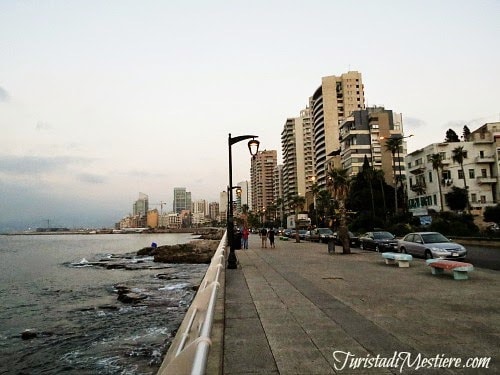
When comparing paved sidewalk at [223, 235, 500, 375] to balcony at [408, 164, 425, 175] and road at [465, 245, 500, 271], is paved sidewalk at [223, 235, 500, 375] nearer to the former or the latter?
road at [465, 245, 500, 271]

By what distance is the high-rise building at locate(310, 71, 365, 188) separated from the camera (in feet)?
395

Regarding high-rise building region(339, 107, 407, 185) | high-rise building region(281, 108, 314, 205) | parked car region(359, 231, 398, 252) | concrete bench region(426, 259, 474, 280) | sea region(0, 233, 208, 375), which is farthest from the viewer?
high-rise building region(281, 108, 314, 205)

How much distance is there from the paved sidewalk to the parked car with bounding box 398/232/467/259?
232 inches

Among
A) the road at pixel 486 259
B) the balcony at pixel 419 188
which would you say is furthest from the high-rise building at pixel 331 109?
the road at pixel 486 259

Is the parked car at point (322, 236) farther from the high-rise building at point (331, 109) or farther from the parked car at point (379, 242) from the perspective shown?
the high-rise building at point (331, 109)

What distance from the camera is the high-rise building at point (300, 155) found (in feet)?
504

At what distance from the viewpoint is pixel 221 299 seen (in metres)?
8.25

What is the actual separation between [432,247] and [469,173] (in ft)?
156

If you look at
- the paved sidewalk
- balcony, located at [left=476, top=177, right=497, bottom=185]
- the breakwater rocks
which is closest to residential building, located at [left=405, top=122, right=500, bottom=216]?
balcony, located at [left=476, top=177, right=497, bottom=185]

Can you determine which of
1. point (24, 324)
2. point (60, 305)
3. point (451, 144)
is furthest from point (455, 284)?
point (451, 144)

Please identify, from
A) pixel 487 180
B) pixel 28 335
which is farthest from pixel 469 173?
pixel 28 335

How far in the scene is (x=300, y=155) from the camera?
512 ft

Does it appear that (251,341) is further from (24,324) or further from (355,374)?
(24,324)

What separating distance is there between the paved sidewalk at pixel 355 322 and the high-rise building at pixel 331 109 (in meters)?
107
